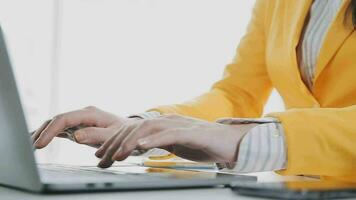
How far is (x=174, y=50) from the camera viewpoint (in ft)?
9.53

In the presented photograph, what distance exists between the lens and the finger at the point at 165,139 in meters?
0.62

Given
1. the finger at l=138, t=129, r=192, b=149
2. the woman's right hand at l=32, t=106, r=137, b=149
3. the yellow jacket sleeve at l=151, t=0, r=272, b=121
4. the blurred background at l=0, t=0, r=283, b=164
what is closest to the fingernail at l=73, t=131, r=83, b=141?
the woman's right hand at l=32, t=106, r=137, b=149

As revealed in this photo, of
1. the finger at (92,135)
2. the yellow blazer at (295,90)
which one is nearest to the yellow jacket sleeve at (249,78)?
the yellow blazer at (295,90)

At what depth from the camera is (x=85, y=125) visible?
2.92 feet

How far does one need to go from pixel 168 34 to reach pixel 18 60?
76 cm

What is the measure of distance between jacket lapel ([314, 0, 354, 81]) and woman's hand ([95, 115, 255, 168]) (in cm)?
34

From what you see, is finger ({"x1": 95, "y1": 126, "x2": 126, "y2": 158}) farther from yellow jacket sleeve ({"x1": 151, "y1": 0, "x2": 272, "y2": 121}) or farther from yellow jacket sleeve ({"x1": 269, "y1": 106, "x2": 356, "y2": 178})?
yellow jacket sleeve ({"x1": 151, "y1": 0, "x2": 272, "y2": 121})

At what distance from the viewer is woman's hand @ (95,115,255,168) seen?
0.63 meters

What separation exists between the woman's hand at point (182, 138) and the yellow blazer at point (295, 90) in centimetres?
7

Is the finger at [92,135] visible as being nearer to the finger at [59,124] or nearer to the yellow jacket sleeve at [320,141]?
Result: the finger at [59,124]

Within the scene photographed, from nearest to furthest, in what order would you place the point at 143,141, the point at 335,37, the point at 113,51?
the point at 143,141, the point at 335,37, the point at 113,51

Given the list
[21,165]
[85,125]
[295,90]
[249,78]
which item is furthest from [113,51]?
[21,165]

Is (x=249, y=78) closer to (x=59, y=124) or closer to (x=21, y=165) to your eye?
(x=59, y=124)

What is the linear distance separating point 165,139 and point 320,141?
19cm
